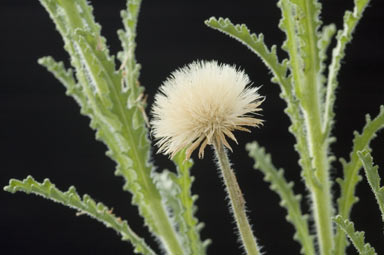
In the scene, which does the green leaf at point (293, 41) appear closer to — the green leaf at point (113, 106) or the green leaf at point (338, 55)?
the green leaf at point (338, 55)

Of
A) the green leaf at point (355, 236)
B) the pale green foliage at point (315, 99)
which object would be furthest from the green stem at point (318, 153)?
the green leaf at point (355, 236)

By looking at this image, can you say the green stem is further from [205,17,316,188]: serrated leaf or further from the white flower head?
the white flower head

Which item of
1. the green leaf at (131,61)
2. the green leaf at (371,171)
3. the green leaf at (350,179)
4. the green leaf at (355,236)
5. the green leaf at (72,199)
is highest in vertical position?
the green leaf at (131,61)

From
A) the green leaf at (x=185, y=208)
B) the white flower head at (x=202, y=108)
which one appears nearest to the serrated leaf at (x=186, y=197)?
the green leaf at (x=185, y=208)

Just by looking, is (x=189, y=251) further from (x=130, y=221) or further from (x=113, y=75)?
(x=130, y=221)

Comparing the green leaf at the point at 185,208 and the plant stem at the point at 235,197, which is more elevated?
the green leaf at the point at 185,208

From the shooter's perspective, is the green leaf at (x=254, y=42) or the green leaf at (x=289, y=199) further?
the green leaf at (x=289, y=199)

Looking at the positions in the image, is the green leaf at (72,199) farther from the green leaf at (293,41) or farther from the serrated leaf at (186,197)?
the green leaf at (293,41)
